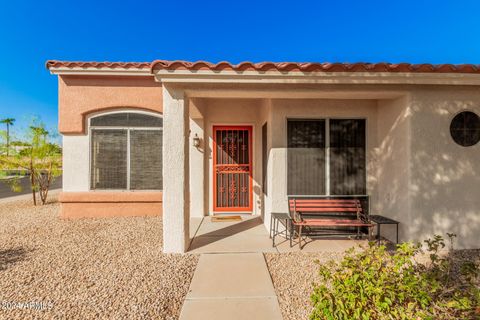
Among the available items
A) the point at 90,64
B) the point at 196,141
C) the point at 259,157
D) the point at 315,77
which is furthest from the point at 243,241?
the point at 90,64

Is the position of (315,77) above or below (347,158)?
above

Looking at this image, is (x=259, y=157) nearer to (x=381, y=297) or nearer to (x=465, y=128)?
(x=465, y=128)

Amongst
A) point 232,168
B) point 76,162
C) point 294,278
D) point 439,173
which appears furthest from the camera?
point 232,168

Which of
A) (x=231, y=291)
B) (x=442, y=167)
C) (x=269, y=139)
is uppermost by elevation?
(x=269, y=139)

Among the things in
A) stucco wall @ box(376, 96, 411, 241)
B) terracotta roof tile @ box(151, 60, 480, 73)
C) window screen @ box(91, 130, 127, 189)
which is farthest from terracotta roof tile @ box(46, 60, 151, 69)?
stucco wall @ box(376, 96, 411, 241)

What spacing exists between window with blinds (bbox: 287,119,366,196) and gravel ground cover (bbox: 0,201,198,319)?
3.14 meters

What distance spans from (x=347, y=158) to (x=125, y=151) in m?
6.80

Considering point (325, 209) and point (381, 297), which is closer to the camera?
point (381, 297)

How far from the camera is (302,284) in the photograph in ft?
12.1

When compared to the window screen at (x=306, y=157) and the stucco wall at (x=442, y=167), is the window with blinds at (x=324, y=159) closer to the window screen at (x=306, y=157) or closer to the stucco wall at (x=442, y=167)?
the window screen at (x=306, y=157)

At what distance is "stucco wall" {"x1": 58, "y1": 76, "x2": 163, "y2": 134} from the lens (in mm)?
7660

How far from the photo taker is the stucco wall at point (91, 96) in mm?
7660

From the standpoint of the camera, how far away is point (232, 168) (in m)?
8.09

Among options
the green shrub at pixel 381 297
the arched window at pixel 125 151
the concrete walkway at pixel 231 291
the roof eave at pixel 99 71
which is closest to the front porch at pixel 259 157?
the concrete walkway at pixel 231 291
